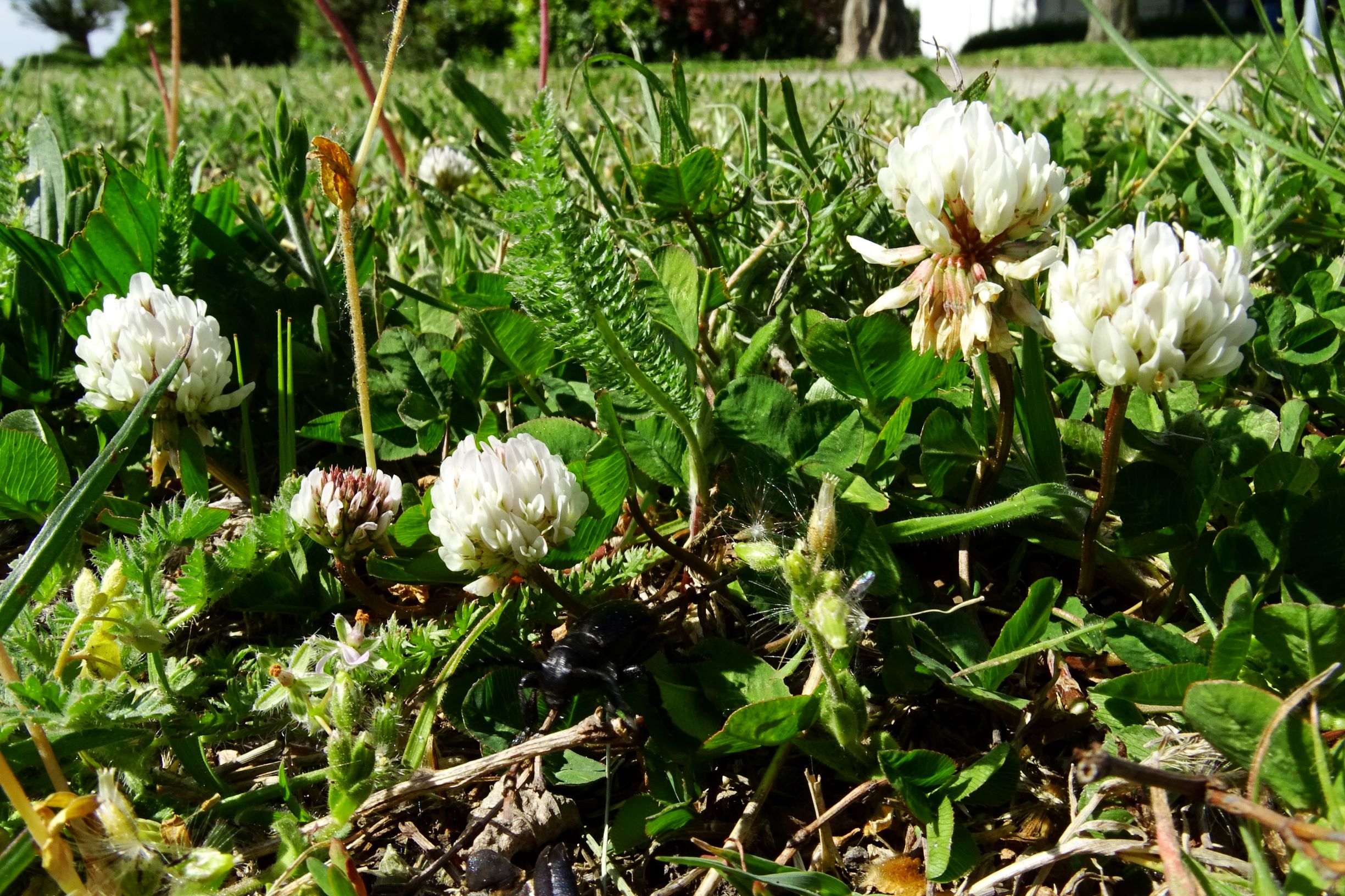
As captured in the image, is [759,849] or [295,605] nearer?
[759,849]

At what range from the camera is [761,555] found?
37.9 inches

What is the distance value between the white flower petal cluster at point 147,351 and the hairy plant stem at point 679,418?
52cm

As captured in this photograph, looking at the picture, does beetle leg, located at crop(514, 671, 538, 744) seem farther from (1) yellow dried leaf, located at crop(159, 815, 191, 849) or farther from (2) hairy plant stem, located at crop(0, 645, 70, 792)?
(2) hairy plant stem, located at crop(0, 645, 70, 792)

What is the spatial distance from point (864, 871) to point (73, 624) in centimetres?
82

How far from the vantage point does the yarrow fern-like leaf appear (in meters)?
1.09

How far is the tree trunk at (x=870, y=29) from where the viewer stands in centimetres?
1928

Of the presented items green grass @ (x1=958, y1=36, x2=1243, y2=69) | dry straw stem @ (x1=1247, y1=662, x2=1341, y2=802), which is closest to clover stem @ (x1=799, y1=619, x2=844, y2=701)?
dry straw stem @ (x1=1247, y1=662, x2=1341, y2=802)

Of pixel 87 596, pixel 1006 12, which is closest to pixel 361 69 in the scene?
pixel 87 596

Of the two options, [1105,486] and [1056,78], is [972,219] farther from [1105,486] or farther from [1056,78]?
[1056,78]

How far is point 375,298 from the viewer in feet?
4.96

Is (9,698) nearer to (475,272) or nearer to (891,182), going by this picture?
(475,272)

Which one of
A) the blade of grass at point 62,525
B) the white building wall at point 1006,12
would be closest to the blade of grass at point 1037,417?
the blade of grass at point 62,525

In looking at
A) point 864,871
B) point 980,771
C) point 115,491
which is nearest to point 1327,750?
point 980,771

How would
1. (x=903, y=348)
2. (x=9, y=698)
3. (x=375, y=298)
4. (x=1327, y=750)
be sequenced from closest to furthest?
1. (x=1327, y=750)
2. (x=9, y=698)
3. (x=903, y=348)
4. (x=375, y=298)
